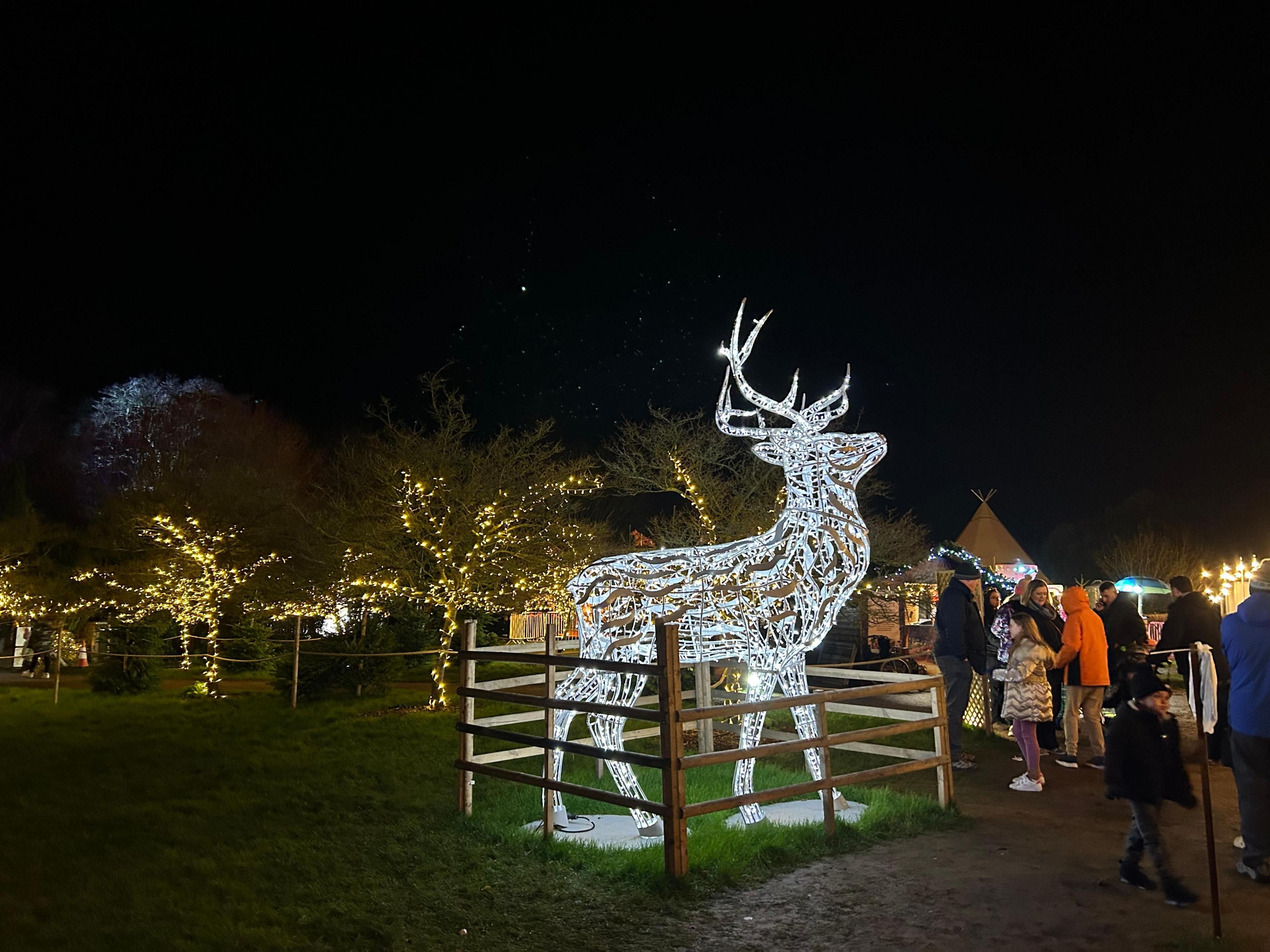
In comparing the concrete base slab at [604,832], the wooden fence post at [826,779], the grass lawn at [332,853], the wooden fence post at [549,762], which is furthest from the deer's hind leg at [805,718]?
the wooden fence post at [549,762]

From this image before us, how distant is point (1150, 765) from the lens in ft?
15.2

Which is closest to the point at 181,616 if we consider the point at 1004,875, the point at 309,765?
the point at 309,765

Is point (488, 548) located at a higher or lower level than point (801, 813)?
higher

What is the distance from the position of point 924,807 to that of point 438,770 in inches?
180

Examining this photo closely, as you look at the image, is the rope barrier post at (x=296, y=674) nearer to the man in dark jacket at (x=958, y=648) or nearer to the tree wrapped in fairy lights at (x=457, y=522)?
the tree wrapped in fairy lights at (x=457, y=522)

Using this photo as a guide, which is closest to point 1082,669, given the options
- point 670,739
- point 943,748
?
point 943,748

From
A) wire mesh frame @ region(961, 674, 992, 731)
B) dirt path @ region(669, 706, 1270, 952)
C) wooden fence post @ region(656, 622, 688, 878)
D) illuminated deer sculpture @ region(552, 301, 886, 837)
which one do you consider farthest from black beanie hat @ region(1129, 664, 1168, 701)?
wire mesh frame @ region(961, 674, 992, 731)

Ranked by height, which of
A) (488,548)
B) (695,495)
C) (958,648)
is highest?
(695,495)

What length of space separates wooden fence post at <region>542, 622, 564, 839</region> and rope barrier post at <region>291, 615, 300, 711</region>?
26.9 feet

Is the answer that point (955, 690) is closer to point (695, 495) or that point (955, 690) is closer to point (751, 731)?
point (751, 731)

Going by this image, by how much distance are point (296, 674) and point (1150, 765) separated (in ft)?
39.6

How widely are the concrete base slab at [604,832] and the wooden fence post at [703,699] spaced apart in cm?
192

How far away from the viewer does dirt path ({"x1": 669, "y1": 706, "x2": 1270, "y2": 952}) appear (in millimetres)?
4234

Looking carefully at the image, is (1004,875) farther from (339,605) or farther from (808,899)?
(339,605)
